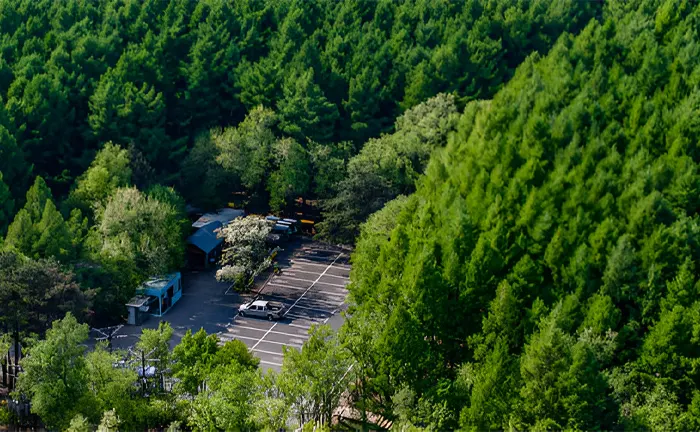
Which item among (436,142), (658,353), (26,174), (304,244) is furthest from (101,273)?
(658,353)

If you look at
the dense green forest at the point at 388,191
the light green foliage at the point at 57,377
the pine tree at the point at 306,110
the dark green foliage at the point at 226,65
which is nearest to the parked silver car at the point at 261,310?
the dense green forest at the point at 388,191

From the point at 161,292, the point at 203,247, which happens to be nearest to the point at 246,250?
the point at 161,292

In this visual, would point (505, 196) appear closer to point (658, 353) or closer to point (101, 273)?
point (658, 353)

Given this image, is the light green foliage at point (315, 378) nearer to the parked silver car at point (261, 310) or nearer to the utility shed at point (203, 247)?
the parked silver car at point (261, 310)

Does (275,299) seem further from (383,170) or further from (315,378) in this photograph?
(315,378)

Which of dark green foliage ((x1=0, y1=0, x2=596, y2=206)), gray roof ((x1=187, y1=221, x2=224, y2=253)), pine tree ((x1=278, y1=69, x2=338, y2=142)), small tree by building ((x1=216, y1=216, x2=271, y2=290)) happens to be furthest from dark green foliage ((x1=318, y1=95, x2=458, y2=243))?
small tree by building ((x1=216, y1=216, x2=271, y2=290))
